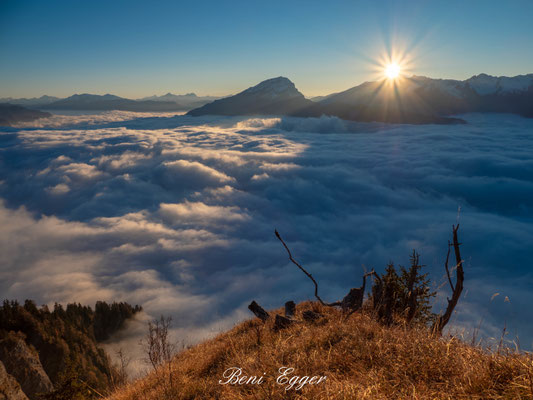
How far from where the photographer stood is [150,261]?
4653 inches

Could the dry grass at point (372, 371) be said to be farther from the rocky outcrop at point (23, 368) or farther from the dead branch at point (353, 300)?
the rocky outcrop at point (23, 368)

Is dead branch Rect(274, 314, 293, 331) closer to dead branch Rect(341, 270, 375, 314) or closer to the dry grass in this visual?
dead branch Rect(341, 270, 375, 314)

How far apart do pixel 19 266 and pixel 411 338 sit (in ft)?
527

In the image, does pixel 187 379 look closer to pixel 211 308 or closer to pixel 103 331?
pixel 103 331

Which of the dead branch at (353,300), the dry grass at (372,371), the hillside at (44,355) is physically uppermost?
the dry grass at (372,371)

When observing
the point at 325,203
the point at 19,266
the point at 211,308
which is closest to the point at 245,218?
the point at 325,203

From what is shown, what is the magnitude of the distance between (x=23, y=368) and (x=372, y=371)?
2461 centimetres

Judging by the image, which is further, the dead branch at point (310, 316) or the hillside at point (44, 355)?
the hillside at point (44, 355)

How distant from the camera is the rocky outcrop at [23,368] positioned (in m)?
17.4

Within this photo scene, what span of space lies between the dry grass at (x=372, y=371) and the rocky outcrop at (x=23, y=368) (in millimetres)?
18700

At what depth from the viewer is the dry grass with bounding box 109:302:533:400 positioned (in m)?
2.93

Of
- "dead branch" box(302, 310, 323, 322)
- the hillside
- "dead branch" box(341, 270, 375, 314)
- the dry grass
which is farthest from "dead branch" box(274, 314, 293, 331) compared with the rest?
the hillside

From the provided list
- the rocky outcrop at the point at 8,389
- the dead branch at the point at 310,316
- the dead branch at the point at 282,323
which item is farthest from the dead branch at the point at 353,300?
the rocky outcrop at the point at 8,389

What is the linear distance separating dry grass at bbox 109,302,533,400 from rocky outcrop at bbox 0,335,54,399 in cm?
1870
